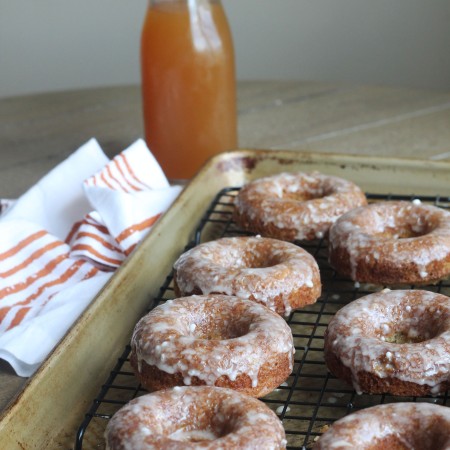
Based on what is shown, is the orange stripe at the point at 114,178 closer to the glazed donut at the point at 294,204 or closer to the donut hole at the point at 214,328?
the glazed donut at the point at 294,204

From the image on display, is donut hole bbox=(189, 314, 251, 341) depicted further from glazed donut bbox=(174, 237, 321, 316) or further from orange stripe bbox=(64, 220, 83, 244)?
orange stripe bbox=(64, 220, 83, 244)

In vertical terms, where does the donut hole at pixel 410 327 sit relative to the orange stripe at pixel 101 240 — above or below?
above

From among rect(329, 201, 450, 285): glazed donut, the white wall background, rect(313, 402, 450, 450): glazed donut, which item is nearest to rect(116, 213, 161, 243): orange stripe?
rect(329, 201, 450, 285): glazed donut

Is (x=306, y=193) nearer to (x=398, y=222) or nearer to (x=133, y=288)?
(x=398, y=222)

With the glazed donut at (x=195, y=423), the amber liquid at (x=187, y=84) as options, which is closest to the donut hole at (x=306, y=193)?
the amber liquid at (x=187, y=84)

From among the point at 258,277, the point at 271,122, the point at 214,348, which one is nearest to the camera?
the point at 214,348

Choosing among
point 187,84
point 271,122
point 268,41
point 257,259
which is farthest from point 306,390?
point 268,41
